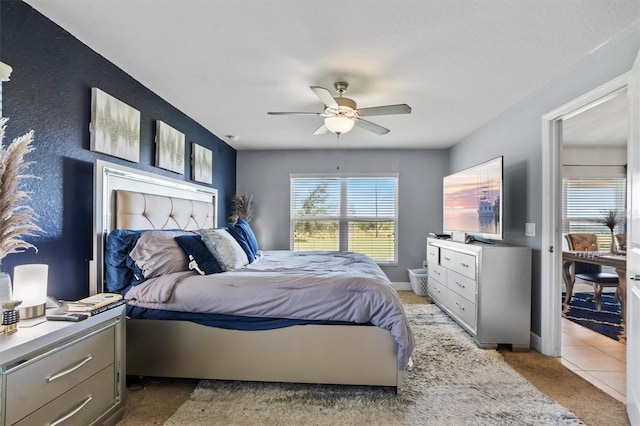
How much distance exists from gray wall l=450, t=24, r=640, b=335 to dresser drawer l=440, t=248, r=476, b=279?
0.52 metres

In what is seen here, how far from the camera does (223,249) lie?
8.70 ft

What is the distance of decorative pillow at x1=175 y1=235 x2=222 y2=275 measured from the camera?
2.40 metres

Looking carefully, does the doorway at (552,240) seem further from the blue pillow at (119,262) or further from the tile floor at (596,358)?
the blue pillow at (119,262)

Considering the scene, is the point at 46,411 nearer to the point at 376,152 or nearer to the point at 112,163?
Result: the point at 112,163

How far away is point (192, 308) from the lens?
7.25 feet

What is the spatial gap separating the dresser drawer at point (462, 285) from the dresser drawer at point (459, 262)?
0.05 metres

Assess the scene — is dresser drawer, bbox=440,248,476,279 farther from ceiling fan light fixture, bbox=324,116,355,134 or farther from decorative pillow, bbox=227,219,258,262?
decorative pillow, bbox=227,219,258,262

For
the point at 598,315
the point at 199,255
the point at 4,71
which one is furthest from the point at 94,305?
the point at 598,315

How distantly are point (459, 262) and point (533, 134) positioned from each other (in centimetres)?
143

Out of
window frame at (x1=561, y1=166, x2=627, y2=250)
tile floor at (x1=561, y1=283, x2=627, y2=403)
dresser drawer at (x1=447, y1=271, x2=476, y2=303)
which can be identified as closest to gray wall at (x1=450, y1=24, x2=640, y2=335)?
tile floor at (x1=561, y1=283, x2=627, y2=403)

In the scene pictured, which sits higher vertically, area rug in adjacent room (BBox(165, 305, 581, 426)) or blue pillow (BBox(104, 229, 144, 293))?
blue pillow (BBox(104, 229, 144, 293))

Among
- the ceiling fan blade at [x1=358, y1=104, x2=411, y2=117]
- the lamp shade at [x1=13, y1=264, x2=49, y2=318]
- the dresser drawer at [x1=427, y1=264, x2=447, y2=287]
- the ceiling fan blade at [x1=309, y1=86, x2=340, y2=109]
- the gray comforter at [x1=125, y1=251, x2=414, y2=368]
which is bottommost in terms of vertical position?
the dresser drawer at [x1=427, y1=264, x2=447, y2=287]

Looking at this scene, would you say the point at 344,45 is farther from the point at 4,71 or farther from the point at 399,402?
the point at 399,402

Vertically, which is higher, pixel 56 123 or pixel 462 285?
pixel 56 123
